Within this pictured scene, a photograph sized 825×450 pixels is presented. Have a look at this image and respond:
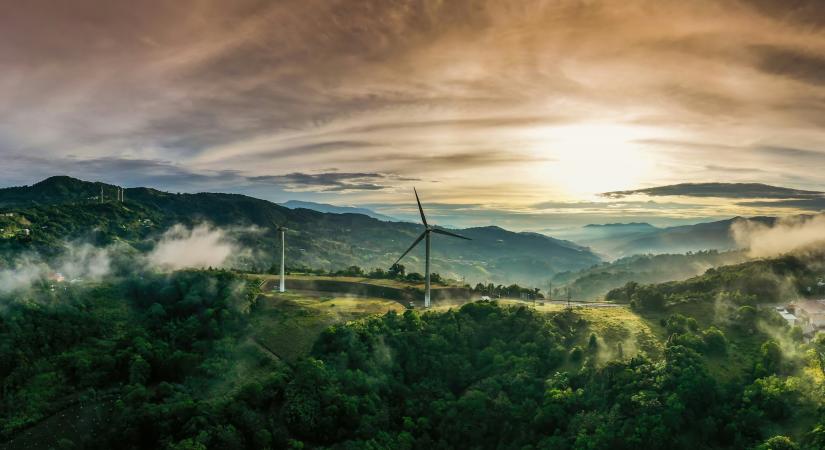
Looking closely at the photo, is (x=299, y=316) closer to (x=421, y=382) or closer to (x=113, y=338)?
(x=421, y=382)

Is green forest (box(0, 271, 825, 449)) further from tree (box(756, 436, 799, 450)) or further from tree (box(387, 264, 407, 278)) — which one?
tree (box(387, 264, 407, 278))

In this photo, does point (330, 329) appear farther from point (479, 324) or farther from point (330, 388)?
point (479, 324)

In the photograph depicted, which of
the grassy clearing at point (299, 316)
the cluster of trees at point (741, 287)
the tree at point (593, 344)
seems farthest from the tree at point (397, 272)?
the tree at point (593, 344)

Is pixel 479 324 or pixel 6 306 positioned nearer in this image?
pixel 479 324

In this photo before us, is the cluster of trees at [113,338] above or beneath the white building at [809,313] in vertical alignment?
beneath

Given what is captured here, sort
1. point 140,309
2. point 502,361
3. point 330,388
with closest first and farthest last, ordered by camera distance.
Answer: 1. point 330,388
2. point 502,361
3. point 140,309

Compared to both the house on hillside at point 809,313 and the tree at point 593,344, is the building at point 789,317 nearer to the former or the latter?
the house on hillside at point 809,313

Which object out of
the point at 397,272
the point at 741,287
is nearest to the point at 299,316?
the point at 397,272

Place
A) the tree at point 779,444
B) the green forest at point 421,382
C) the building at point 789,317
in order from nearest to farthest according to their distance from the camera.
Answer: the tree at point 779,444, the green forest at point 421,382, the building at point 789,317

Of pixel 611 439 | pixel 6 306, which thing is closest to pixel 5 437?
pixel 6 306
